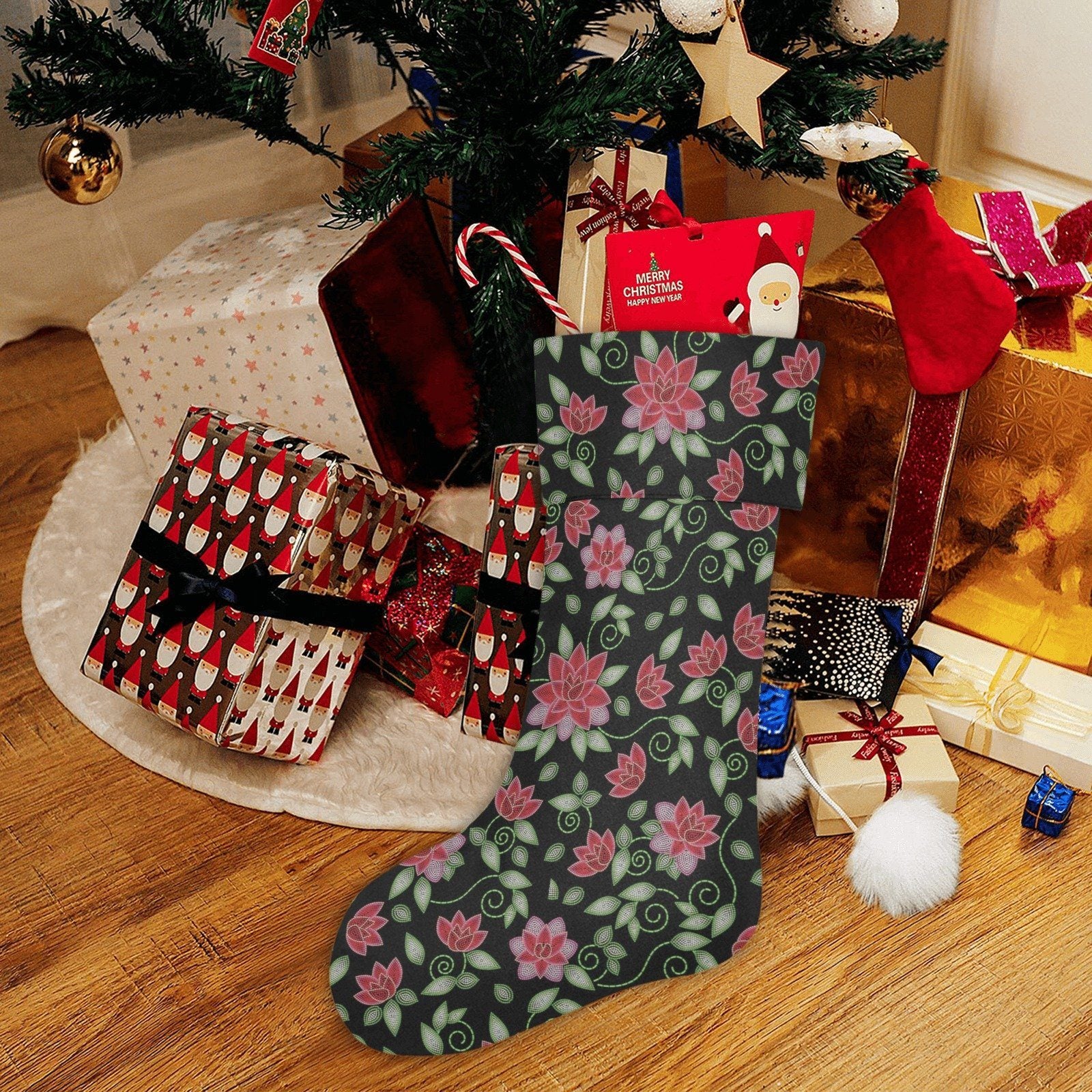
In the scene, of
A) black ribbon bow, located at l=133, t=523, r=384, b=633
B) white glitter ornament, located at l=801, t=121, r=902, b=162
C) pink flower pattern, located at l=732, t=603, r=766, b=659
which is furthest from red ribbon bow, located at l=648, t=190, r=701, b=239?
black ribbon bow, located at l=133, t=523, r=384, b=633

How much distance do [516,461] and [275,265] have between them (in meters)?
0.41

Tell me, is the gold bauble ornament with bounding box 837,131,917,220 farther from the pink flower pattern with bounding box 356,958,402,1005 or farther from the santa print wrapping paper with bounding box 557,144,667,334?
the pink flower pattern with bounding box 356,958,402,1005

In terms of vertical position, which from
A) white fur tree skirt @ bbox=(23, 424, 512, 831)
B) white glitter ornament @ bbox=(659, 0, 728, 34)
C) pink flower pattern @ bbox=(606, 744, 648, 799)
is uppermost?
white glitter ornament @ bbox=(659, 0, 728, 34)

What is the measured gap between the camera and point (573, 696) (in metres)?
0.95

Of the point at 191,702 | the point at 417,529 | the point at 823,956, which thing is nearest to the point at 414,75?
the point at 417,529

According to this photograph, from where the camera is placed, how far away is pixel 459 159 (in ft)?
3.27

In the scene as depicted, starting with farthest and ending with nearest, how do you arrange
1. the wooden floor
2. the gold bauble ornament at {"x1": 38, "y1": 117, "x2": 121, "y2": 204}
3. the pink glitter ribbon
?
the gold bauble ornament at {"x1": 38, "y1": 117, "x2": 121, "y2": 204}, the pink glitter ribbon, the wooden floor

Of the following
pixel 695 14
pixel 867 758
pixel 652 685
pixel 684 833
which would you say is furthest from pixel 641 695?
pixel 695 14

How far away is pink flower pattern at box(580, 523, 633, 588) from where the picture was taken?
36.7 inches

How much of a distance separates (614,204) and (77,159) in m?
0.55

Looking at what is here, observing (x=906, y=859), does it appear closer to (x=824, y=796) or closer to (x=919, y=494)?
(x=824, y=796)

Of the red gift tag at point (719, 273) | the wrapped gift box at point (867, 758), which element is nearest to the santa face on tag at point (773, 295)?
the red gift tag at point (719, 273)

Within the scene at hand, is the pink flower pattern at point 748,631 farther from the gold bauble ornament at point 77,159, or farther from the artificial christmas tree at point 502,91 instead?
the gold bauble ornament at point 77,159

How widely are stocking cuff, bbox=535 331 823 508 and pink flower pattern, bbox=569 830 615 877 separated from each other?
27 cm
